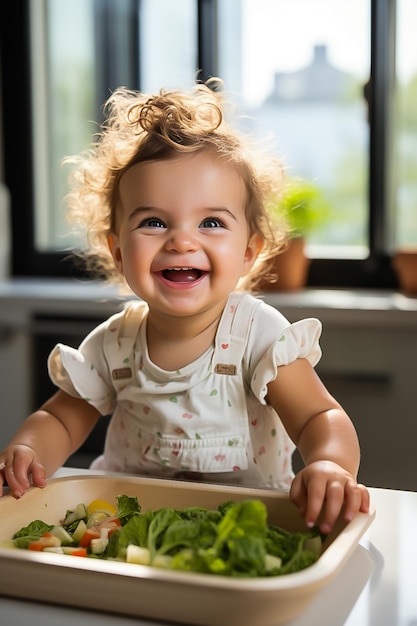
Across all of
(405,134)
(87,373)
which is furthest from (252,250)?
(405,134)

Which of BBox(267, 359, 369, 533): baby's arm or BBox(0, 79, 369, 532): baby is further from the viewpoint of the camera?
BBox(0, 79, 369, 532): baby

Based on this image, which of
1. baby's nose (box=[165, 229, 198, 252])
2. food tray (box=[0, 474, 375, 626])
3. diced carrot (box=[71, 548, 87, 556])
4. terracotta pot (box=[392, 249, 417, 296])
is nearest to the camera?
food tray (box=[0, 474, 375, 626])

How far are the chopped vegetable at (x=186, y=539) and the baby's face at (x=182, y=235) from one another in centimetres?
31

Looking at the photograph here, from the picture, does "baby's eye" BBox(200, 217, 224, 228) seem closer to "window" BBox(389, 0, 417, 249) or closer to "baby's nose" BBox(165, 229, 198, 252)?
"baby's nose" BBox(165, 229, 198, 252)

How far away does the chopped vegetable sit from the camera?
696 mm

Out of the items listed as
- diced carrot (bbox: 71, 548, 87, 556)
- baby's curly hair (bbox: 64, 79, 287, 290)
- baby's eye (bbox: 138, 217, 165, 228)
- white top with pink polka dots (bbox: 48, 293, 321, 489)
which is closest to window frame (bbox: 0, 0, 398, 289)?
baby's curly hair (bbox: 64, 79, 287, 290)

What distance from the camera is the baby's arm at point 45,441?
3.32 ft

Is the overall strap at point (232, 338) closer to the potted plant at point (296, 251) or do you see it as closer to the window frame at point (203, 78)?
the potted plant at point (296, 251)

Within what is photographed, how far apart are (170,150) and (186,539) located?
579 mm

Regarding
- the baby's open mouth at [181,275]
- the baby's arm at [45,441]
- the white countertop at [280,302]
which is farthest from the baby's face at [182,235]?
the white countertop at [280,302]

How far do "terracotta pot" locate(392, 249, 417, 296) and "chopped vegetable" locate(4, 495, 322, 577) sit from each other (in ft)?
6.11

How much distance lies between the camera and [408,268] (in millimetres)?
2646

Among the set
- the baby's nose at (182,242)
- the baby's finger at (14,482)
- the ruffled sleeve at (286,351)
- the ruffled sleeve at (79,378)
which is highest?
the baby's nose at (182,242)

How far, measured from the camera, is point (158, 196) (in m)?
1.13
